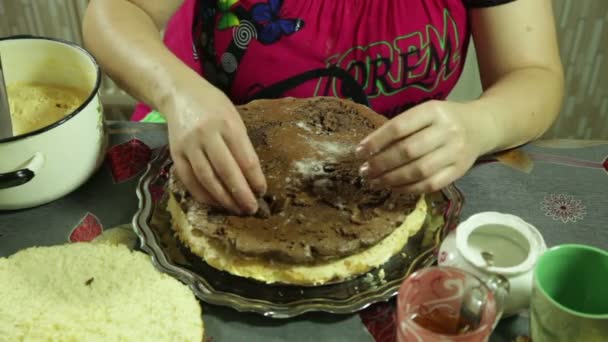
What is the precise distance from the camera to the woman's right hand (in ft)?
2.66

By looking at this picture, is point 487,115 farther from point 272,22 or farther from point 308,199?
point 272,22

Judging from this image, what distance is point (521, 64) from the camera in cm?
110

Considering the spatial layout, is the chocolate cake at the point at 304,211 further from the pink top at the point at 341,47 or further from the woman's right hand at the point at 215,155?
the pink top at the point at 341,47

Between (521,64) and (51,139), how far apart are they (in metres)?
0.78

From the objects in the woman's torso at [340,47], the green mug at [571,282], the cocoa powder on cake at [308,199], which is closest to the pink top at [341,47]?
the woman's torso at [340,47]

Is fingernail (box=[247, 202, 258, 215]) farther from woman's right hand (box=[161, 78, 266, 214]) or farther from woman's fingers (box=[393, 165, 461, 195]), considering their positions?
woman's fingers (box=[393, 165, 461, 195])

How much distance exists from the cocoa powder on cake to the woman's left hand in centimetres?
4

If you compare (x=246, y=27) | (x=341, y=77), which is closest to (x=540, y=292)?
(x=341, y=77)

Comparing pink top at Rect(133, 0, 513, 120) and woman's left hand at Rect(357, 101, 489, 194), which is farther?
pink top at Rect(133, 0, 513, 120)

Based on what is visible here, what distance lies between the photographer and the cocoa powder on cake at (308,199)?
2.65ft

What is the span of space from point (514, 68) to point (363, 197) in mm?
430

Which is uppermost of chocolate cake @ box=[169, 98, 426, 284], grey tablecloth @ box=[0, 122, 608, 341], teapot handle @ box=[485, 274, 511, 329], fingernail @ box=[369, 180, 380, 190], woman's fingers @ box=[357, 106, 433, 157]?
woman's fingers @ box=[357, 106, 433, 157]

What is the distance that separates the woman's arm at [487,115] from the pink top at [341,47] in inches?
2.5

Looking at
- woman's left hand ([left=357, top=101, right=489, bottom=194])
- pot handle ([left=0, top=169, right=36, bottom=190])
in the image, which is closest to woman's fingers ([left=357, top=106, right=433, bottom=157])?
woman's left hand ([left=357, top=101, right=489, bottom=194])
